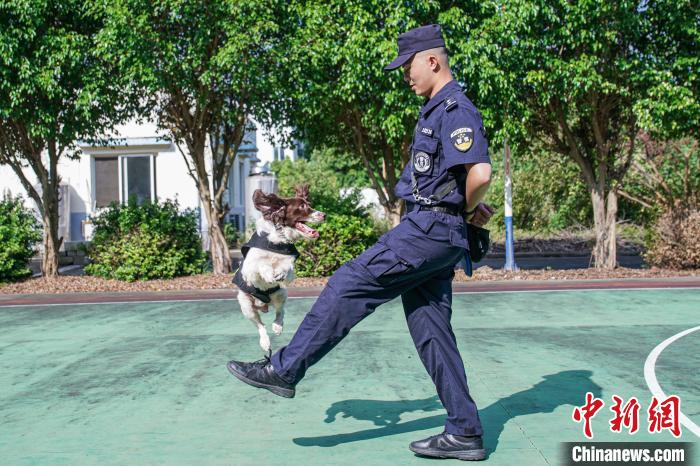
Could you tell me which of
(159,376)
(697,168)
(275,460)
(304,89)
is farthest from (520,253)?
Result: (275,460)

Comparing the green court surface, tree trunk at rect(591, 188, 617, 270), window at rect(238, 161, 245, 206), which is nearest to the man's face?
the green court surface

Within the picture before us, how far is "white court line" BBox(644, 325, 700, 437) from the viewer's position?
4224mm

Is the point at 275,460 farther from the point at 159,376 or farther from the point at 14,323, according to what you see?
the point at 14,323

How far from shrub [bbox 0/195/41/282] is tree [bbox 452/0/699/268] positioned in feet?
31.1

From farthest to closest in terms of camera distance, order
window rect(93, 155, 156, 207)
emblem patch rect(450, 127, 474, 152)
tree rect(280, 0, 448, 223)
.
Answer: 1. window rect(93, 155, 156, 207)
2. tree rect(280, 0, 448, 223)
3. emblem patch rect(450, 127, 474, 152)

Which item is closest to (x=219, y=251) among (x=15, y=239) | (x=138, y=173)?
(x=15, y=239)

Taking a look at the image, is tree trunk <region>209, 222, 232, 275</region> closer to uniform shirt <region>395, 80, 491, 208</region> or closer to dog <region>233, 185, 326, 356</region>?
dog <region>233, 185, 326, 356</region>

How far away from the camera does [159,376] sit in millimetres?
5914

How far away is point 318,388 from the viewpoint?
538cm

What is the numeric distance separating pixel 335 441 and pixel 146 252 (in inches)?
425

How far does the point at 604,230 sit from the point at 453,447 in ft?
39.4

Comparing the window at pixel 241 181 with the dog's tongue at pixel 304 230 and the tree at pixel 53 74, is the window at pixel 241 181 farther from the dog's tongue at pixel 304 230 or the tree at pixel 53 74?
the dog's tongue at pixel 304 230

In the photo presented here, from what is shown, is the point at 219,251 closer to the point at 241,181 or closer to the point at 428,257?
the point at 428,257

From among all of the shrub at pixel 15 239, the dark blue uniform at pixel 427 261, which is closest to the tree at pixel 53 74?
the shrub at pixel 15 239
